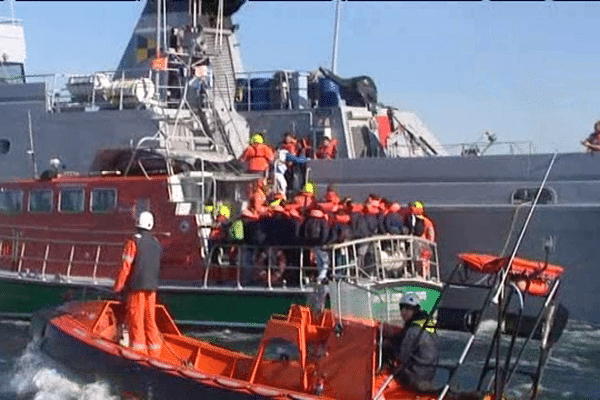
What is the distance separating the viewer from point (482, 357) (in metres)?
15.9

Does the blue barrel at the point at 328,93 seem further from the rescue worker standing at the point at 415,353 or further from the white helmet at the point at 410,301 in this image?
the rescue worker standing at the point at 415,353

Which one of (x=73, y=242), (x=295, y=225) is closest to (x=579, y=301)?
(x=295, y=225)

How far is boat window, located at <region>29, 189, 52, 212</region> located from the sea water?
182 cm

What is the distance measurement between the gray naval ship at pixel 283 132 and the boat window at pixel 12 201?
2.14 m

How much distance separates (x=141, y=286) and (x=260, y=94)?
1086 centimetres

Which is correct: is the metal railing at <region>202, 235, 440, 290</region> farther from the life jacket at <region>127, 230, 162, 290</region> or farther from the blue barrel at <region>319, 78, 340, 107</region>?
the blue barrel at <region>319, 78, 340, 107</region>

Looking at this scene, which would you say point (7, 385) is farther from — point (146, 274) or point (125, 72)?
point (125, 72)

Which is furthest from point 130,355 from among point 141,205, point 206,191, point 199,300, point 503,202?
point 503,202

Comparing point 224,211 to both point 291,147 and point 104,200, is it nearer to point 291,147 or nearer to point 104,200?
point 104,200

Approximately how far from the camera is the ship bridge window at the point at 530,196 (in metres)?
18.7

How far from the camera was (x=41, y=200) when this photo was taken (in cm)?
1931

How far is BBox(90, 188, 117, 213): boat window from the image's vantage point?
736 inches

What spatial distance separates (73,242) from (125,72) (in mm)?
5291

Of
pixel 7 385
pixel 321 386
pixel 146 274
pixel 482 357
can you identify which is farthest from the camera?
pixel 482 357
